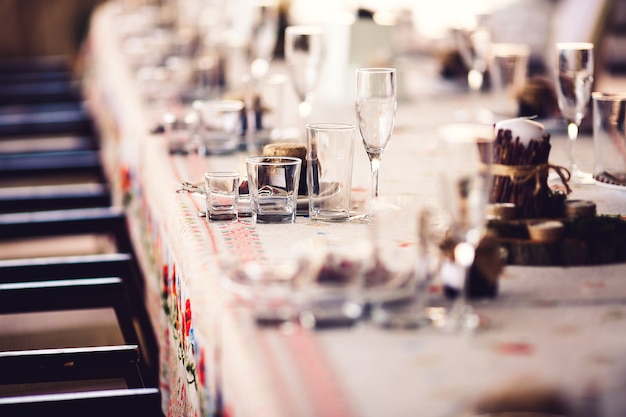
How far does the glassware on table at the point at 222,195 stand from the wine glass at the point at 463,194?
1.51ft

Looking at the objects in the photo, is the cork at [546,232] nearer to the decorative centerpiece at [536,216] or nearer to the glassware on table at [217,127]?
the decorative centerpiece at [536,216]

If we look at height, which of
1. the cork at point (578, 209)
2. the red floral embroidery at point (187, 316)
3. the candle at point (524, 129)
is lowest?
the red floral embroidery at point (187, 316)

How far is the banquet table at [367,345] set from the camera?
35.1 inches

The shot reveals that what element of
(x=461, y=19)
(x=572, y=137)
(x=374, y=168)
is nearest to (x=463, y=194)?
(x=374, y=168)

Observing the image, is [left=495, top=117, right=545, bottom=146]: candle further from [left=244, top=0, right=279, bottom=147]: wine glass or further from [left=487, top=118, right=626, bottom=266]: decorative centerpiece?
[left=244, top=0, right=279, bottom=147]: wine glass

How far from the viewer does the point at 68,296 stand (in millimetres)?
1838

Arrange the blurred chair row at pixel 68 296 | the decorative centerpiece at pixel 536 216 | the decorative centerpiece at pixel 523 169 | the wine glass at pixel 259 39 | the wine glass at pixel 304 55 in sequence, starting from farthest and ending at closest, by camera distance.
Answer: the wine glass at pixel 259 39 < the wine glass at pixel 304 55 < the blurred chair row at pixel 68 296 < the decorative centerpiece at pixel 523 169 < the decorative centerpiece at pixel 536 216

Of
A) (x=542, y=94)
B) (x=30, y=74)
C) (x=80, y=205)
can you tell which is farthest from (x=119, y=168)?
(x=30, y=74)

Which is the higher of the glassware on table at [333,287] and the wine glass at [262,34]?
the wine glass at [262,34]

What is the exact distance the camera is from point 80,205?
115 inches

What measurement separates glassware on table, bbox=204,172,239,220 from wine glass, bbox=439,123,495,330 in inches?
18.1

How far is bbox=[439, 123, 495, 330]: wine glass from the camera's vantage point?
99 cm

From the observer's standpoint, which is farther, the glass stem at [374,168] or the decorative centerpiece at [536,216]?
the glass stem at [374,168]

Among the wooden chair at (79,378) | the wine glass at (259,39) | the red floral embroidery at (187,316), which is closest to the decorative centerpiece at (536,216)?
the red floral embroidery at (187,316)
